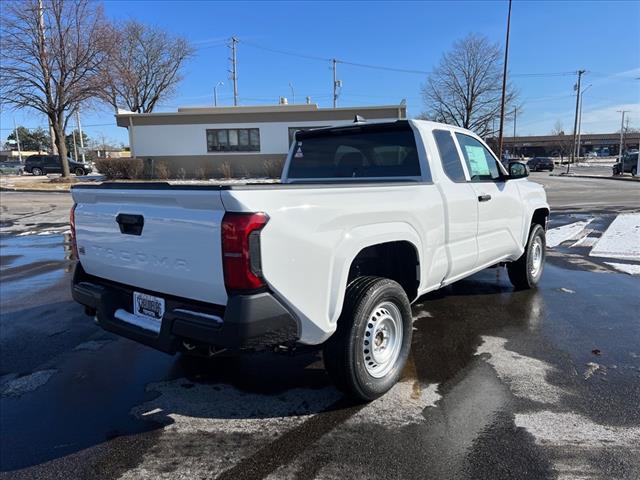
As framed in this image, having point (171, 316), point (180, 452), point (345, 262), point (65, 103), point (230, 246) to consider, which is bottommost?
point (180, 452)

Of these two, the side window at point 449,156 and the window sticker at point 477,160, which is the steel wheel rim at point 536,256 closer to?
the window sticker at point 477,160

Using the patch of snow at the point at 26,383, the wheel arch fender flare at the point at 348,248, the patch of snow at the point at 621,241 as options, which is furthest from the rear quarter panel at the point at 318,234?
the patch of snow at the point at 621,241

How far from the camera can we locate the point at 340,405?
3377 mm

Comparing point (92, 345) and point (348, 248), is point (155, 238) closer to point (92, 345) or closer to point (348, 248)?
point (348, 248)

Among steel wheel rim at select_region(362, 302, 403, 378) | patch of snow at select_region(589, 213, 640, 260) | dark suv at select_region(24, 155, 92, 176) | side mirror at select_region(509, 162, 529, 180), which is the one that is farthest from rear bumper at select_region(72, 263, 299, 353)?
dark suv at select_region(24, 155, 92, 176)

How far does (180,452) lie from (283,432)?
0.64 metres

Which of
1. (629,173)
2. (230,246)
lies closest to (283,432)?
(230,246)

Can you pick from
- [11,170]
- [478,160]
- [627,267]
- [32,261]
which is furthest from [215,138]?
[11,170]

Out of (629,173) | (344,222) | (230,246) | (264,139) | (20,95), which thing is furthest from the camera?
(629,173)

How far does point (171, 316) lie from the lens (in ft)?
9.23

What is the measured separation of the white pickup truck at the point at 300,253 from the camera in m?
2.56

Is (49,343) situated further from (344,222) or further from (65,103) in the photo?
(65,103)

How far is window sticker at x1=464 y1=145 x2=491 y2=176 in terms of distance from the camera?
478 centimetres

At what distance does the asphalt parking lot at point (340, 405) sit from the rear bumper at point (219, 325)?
0.67 m
